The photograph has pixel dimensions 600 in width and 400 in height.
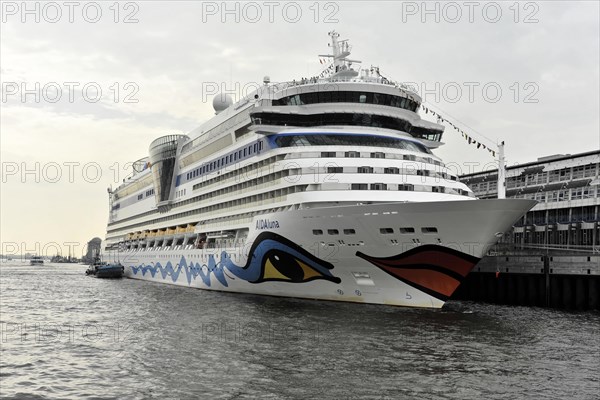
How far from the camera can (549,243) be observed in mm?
49250

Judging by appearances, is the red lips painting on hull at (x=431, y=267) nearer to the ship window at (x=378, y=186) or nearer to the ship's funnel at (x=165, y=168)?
the ship window at (x=378, y=186)

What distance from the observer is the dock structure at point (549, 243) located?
33.4m

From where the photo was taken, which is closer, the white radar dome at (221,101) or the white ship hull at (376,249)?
the white ship hull at (376,249)

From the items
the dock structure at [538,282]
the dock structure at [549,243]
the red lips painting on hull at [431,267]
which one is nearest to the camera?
the red lips painting on hull at [431,267]

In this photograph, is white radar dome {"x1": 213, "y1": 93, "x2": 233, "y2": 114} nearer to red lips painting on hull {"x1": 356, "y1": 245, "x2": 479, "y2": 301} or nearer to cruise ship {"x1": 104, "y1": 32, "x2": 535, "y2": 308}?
cruise ship {"x1": 104, "y1": 32, "x2": 535, "y2": 308}

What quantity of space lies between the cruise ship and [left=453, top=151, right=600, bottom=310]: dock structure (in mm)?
7828

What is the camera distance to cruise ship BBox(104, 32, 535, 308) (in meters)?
26.1

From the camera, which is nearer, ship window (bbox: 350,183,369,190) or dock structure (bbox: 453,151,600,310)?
ship window (bbox: 350,183,369,190)

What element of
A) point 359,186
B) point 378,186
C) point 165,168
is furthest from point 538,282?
point 165,168

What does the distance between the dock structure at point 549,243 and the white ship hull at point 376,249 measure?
1046cm

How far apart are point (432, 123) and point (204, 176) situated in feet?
57.5

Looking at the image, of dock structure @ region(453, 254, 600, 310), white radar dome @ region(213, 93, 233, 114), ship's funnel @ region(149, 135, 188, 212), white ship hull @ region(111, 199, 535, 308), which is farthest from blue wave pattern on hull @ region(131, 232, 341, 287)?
white radar dome @ region(213, 93, 233, 114)

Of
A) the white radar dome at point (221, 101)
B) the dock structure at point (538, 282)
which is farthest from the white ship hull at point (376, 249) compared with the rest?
the white radar dome at point (221, 101)

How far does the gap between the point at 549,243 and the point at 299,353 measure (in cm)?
3770
